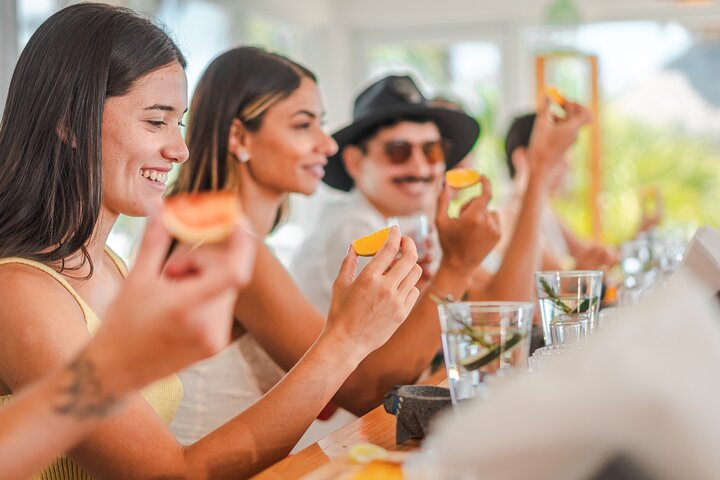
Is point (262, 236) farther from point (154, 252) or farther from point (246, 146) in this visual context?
point (154, 252)

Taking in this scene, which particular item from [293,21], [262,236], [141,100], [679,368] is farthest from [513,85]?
[679,368]

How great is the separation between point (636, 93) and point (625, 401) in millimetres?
7359

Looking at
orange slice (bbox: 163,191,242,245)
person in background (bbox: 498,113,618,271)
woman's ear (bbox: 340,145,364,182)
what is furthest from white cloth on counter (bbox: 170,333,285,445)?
person in background (bbox: 498,113,618,271)

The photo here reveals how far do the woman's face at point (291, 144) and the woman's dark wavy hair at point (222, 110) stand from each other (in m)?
0.05

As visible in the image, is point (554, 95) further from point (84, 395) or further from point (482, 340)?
point (84, 395)

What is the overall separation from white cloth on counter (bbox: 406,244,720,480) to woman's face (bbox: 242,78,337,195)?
1.81 meters

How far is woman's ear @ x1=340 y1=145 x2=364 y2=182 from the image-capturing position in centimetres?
356

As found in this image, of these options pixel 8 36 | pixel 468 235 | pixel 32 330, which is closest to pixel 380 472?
pixel 32 330

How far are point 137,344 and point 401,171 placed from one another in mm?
2609

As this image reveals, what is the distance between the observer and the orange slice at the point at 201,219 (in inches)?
39.6

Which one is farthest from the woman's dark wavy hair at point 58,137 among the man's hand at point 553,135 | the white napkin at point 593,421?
the man's hand at point 553,135

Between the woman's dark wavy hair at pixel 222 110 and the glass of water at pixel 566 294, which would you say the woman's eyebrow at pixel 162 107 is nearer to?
the woman's dark wavy hair at pixel 222 110

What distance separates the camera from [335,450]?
57.3 inches

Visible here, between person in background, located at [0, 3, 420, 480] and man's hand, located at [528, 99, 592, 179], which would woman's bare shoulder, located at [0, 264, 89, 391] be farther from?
man's hand, located at [528, 99, 592, 179]
